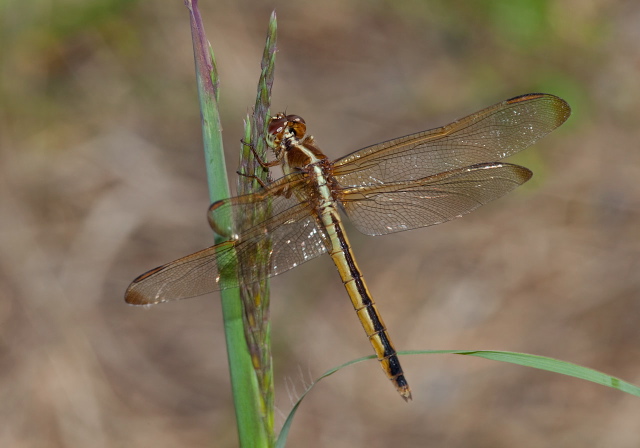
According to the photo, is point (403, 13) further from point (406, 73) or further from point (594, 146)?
point (594, 146)

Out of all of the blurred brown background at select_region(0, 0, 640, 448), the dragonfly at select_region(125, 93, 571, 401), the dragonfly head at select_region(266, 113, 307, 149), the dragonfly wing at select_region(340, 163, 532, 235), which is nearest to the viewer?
the dragonfly at select_region(125, 93, 571, 401)

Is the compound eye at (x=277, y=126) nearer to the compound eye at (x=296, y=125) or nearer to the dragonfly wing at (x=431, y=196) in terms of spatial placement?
the compound eye at (x=296, y=125)

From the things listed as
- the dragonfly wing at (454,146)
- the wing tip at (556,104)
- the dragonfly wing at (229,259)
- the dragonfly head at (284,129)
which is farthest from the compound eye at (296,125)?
the wing tip at (556,104)

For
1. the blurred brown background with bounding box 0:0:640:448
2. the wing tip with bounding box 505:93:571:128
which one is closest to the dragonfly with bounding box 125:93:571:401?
the wing tip with bounding box 505:93:571:128

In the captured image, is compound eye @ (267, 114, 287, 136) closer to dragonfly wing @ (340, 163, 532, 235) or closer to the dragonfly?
the dragonfly

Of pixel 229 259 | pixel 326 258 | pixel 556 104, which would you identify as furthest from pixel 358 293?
pixel 326 258

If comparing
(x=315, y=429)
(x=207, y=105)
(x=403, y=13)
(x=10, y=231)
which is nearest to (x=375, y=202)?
(x=207, y=105)
